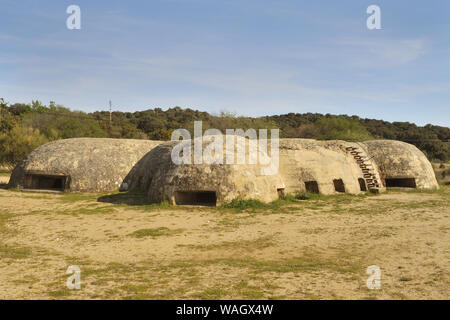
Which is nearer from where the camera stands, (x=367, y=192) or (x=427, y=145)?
(x=367, y=192)

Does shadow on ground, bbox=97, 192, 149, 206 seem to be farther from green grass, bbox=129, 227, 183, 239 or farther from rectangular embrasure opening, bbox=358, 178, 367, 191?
rectangular embrasure opening, bbox=358, 178, 367, 191

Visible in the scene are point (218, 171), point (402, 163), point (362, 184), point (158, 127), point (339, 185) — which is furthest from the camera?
point (158, 127)

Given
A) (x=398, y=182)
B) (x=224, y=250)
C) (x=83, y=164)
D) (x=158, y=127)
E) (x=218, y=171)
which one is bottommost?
(x=224, y=250)

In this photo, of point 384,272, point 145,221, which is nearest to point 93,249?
point 145,221

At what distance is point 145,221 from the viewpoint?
10.5m

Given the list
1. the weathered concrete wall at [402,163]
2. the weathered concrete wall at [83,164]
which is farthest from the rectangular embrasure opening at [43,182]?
the weathered concrete wall at [402,163]

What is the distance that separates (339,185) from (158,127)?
3771 centimetres

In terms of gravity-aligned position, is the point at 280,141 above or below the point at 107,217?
above

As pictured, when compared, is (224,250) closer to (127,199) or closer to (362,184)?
(127,199)

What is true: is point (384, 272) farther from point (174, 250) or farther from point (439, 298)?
point (174, 250)

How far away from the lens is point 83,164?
645 inches

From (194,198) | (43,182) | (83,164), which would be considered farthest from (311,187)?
(43,182)

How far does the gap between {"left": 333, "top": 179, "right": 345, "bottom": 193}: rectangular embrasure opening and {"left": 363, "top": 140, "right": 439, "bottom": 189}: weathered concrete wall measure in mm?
3714
